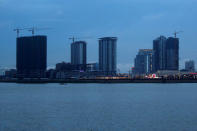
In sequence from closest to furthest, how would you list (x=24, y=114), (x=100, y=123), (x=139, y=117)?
(x=100, y=123)
(x=139, y=117)
(x=24, y=114)

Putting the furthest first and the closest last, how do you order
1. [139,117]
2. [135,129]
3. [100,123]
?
[139,117]
[100,123]
[135,129]

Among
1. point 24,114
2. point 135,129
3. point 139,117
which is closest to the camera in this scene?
point 135,129

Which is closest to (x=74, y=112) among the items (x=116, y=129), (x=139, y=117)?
(x=139, y=117)

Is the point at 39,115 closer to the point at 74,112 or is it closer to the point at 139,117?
the point at 74,112

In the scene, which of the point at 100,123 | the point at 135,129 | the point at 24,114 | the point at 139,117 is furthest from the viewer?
the point at 24,114

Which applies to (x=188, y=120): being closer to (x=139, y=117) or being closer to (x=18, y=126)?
(x=139, y=117)

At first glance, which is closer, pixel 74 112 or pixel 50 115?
pixel 50 115

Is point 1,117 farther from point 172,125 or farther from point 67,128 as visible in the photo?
point 172,125

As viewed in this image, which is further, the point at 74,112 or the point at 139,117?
the point at 74,112

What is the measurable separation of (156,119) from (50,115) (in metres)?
15.9

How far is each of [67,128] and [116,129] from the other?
5.89m

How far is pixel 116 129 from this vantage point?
42.3 metres

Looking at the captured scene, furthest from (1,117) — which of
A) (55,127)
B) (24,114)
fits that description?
(55,127)

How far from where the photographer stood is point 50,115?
53.7m
